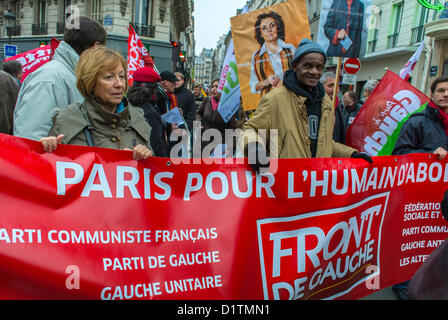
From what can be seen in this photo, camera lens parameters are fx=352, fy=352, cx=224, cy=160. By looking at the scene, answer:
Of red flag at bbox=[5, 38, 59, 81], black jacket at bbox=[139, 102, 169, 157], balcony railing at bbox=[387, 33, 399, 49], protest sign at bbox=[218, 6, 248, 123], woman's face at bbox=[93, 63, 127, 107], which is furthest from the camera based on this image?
balcony railing at bbox=[387, 33, 399, 49]

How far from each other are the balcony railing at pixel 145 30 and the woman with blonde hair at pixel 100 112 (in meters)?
25.6

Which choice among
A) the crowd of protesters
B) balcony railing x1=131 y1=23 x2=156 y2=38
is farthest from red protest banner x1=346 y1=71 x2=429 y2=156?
balcony railing x1=131 y1=23 x2=156 y2=38

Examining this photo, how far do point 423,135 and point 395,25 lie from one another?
2264cm

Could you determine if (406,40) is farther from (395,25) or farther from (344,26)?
(344,26)

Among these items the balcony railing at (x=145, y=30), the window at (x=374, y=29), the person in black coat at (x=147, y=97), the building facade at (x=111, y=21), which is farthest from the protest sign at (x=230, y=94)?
the balcony railing at (x=145, y=30)

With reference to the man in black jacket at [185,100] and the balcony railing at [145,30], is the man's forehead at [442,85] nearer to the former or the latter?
the man in black jacket at [185,100]

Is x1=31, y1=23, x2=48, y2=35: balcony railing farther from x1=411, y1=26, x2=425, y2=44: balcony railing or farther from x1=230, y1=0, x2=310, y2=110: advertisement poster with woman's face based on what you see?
x1=230, y1=0, x2=310, y2=110: advertisement poster with woman's face

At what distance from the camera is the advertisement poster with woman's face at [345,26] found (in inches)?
162

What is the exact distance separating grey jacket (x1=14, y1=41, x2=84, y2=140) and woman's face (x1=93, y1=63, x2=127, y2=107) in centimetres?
20

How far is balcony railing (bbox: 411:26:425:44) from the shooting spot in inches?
767

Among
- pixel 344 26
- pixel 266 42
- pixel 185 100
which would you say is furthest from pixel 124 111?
pixel 185 100

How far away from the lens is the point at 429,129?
3129mm

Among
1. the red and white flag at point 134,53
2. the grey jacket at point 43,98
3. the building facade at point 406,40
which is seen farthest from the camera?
the building facade at point 406,40
